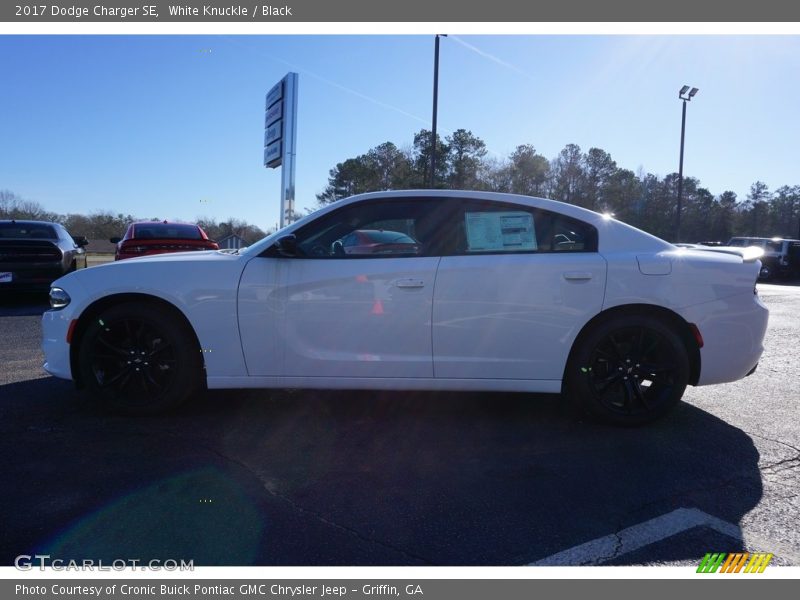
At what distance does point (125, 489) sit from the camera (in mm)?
2934

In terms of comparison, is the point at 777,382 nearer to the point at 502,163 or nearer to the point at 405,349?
the point at 405,349

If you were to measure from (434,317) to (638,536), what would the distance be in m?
1.79

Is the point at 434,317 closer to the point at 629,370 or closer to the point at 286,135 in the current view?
the point at 629,370

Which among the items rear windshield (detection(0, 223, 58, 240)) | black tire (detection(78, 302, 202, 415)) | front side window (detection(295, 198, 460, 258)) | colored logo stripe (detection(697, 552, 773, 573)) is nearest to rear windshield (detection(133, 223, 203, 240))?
rear windshield (detection(0, 223, 58, 240))

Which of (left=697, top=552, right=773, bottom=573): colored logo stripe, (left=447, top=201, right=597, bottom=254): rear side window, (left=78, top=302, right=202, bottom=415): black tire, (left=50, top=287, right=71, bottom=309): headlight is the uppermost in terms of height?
(left=447, top=201, right=597, bottom=254): rear side window

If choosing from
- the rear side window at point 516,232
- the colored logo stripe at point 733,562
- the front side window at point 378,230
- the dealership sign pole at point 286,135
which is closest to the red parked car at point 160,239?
the dealership sign pole at point 286,135

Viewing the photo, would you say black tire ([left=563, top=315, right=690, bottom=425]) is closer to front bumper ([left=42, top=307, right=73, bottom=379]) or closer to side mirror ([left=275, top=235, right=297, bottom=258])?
side mirror ([left=275, top=235, right=297, bottom=258])

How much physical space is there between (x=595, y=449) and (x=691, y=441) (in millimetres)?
696

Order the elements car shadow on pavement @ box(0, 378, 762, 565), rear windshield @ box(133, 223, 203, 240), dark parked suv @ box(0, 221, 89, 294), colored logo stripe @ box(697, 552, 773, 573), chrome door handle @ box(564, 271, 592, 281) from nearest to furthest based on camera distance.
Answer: colored logo stripe @ box(697, 552, 773, 573), car shadow on pavement @ box(0, 378, 762, 565), chrome door handle @ box(564, 271, 592, 281), dark parked suv @ box(0, 221, 89, 294), rear windshield @ box(133, 223, 203, 240)

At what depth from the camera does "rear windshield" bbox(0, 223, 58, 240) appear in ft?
33.4

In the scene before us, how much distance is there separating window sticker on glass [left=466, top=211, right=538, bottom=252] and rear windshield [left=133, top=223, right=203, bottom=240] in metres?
→ 8.21

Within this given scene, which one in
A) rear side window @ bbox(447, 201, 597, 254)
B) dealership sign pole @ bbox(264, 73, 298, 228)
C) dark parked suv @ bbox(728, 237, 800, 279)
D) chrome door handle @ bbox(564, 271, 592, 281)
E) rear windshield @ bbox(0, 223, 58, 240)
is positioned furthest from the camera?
dark parked suv @ bbox(728, 237, 800, 279)
